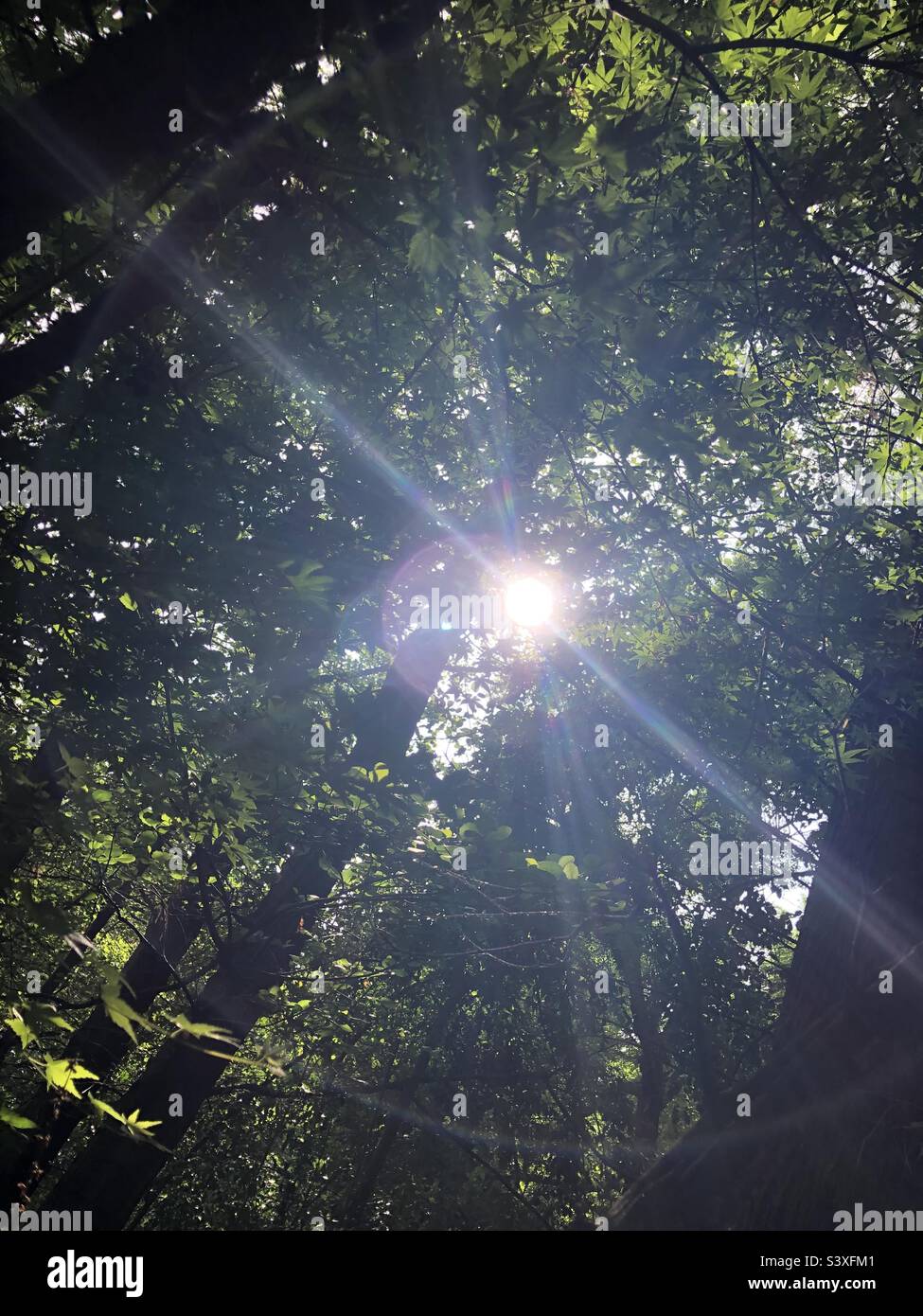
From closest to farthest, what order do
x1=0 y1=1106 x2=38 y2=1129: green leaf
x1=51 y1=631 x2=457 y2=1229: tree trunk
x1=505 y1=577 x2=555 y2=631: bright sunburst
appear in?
1. x1=0 y1=1106 x2=38 y2=1129: green leaf
2. x1=51 y1=631 x2=457 y2=1229: tree trunk
3. x1=505 y1=577 x2=555 y2=631: bright sunburst

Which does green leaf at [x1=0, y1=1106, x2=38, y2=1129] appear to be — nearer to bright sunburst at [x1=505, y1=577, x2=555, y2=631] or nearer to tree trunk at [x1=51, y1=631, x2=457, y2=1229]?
tree trunk at [x1=51, y1=631, x2=457, y2=1229]

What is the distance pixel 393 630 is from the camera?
24.3 feet

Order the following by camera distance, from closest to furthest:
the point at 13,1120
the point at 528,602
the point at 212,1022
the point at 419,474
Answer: the point at 13,1120 < the point at 212,1022 < the point at 419,474 < the point at 528,602

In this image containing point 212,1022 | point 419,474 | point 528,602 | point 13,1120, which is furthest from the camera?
point 528,602

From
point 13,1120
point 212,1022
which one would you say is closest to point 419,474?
point 212,1022

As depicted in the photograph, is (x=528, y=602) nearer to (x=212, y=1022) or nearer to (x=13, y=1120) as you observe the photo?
(x=212, y=1022)

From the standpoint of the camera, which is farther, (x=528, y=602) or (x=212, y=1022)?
(x=528, y=602)

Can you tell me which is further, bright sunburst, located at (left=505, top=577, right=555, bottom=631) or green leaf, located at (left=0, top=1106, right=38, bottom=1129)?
bright sunburst, located at (left=505, top=577, right=555, bottom=631)

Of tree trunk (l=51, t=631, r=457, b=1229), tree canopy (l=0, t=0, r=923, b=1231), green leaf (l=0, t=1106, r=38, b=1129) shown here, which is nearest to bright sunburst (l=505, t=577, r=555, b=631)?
tree canopy (l=0, t=0, r=923, b=1231)

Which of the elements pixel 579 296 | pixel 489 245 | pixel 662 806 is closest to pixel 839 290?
pixel 579 296

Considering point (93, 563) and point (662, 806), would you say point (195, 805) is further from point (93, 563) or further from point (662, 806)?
point (662, 806)

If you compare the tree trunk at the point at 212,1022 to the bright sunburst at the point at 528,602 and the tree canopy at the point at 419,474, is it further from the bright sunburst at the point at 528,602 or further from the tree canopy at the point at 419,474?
the bright sunburst at the point at 528,602

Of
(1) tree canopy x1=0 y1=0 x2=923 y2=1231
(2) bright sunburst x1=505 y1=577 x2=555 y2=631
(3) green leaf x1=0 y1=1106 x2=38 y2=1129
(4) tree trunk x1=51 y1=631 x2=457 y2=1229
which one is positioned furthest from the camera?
(2) bright sunburst x1=505 y1=577 x2=555 y2=631

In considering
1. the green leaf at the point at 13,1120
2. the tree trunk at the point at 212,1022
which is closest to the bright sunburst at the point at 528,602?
the tree trunk at the point at 212,1022
